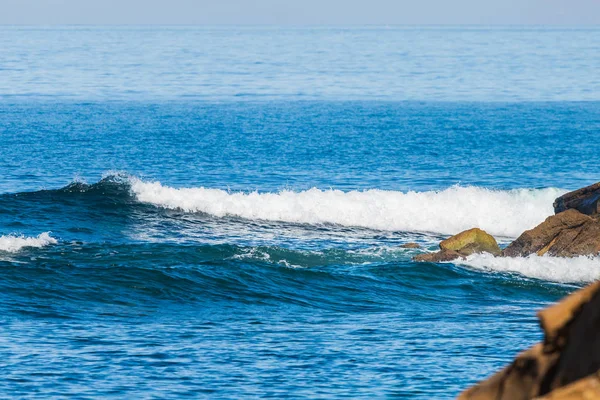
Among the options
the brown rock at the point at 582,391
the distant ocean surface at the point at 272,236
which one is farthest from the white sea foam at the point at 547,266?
the brown rock at the point at 582,391

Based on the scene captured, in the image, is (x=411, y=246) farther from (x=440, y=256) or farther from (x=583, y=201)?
(x=583, y=201)

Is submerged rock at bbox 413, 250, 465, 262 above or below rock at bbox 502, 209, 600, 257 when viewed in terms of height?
below

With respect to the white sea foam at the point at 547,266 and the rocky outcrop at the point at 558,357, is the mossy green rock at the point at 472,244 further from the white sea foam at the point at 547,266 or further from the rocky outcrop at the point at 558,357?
the rocky outcrop at the point at 558,357

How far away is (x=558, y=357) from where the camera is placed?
826cm

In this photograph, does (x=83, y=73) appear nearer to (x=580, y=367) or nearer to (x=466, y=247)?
(x=466, y=247)

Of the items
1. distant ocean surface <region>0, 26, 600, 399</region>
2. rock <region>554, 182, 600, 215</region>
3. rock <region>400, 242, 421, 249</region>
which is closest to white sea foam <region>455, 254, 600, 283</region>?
distant ocean surface <region>0, 26, 600, 399</region>

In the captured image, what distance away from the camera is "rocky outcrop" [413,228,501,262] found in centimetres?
3497

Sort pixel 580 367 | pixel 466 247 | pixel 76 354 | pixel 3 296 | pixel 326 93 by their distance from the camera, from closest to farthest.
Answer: pixel 580 367
pixel 76 354
pixel 3 296
pixel 466 247
pixel 326 93

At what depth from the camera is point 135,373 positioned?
64.0 feet

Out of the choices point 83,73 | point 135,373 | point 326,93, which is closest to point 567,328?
point 135,373

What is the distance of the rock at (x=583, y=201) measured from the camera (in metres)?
35.0

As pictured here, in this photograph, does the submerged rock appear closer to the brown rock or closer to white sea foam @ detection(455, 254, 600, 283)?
white sea foam @ detection(455, 254, 600, 283)

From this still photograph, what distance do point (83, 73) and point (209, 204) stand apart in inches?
3745

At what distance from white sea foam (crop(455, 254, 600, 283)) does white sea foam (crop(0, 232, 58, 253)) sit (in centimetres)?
1500
